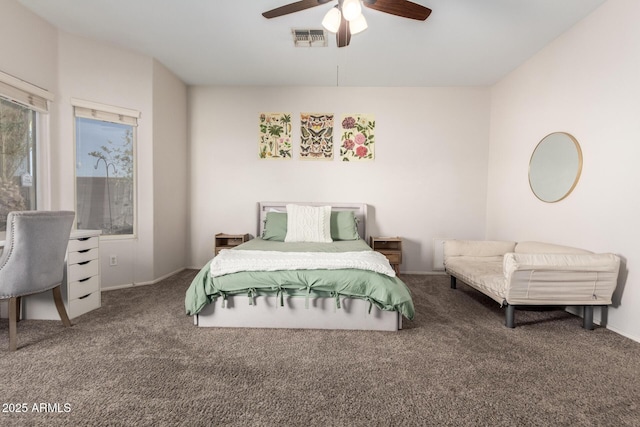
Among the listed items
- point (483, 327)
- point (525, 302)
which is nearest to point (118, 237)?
point (483, 327)

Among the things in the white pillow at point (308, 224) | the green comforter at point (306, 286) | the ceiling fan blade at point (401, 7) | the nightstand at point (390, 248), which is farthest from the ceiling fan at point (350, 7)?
the nightstand at point (390, 248)

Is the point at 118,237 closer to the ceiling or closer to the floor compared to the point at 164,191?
closer to the floor

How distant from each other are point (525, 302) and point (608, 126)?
5.46 feet

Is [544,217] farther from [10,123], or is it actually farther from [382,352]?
[10,123]

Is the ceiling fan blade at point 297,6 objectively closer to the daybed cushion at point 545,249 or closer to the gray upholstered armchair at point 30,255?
the gray upholstered armchair at point 30,255

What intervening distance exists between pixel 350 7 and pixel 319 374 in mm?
2347

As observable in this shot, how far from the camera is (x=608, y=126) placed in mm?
2451

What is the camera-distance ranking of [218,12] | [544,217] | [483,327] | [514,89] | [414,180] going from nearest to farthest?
[483,327], [218,12], [544,217], [514,89], [414,180]

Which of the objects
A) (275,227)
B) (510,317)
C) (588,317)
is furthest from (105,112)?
(588,317)

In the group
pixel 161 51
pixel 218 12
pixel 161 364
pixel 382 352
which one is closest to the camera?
pixel 161 364

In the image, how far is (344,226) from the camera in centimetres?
381

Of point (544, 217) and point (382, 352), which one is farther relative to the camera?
point (544, 217)

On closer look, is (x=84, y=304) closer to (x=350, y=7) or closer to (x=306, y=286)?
(x=306, y=286)

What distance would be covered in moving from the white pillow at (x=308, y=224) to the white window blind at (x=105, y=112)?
2.19 meters
